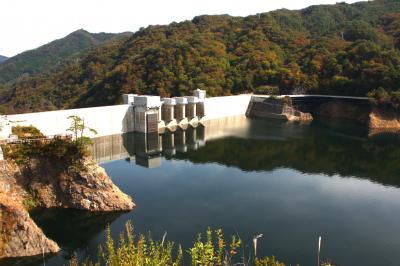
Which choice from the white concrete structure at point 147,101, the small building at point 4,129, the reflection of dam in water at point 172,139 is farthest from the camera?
the white concrete structure at point 147,101

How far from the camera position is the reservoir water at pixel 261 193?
83.7 ft

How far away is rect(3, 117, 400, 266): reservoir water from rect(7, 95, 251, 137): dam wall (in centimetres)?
205

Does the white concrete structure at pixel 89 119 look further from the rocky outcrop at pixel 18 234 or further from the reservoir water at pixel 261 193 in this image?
the rocky outcrop at pixel 18 234

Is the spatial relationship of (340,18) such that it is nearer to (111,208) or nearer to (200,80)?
(200,80)

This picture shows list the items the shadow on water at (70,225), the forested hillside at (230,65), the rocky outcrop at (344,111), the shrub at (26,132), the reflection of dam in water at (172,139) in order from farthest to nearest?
the forested hillside at (230,65) → the rocky outcrop at (344,111) → the reflection of dam in water at (172,139) → the shrub at (26,132) → the shadow on water at (70,225)

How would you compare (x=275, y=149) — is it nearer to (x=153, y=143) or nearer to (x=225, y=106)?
(x=153, y=143)

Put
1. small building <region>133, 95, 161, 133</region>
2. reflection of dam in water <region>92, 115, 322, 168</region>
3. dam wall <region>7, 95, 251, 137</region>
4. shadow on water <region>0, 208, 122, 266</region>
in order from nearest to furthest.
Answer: shadow on water <region>0, 208, 122, 266</region> < dam wall <region>7, 95, 251, 137</region> < reflection of dam in water <region>92, 115, 322, 168</region> < small building <region>133, 95, 161, 133</region>

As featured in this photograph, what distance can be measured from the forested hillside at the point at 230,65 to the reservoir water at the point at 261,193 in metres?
19.8

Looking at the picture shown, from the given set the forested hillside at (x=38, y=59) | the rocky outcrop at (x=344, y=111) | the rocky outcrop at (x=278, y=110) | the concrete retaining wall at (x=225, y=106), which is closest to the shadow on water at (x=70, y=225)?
the concrete retaining wall at (x=225, y=106)

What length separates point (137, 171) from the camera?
4088 centimetres

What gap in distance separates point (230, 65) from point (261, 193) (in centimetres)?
5843

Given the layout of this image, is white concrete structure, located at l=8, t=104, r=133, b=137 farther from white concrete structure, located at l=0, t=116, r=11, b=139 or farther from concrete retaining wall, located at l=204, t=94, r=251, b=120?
concrete retaining wall, located at l=204, t=94, r=251, b=120

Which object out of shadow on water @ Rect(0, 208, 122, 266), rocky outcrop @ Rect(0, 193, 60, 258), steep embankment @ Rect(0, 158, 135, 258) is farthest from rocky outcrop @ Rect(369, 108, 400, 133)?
rocky outcrop @ Rect(0, 193, 60, 258)

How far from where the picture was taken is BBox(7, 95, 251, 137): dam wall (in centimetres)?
4472
